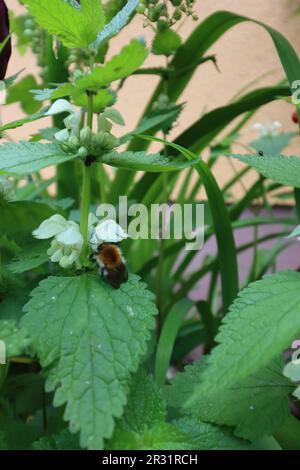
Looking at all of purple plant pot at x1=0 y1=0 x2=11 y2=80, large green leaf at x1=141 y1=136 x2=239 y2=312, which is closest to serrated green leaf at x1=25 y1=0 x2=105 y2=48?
purple plant pot at x1=0 y1=0 x2=11 y2=80

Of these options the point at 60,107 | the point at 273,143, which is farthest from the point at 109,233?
the point at 273,143

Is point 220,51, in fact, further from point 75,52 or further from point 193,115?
point 75,52

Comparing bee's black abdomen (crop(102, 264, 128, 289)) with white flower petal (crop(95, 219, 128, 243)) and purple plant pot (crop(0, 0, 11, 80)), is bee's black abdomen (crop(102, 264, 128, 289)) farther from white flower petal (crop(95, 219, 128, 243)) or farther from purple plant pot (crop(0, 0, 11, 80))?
purple plant pot (crop(0, 0, 11, 80))

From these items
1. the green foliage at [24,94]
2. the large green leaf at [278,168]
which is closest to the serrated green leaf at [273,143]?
the green foliage at [24,94]

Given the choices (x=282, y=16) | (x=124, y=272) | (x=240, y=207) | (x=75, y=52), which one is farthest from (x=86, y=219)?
(x=282, y=16)

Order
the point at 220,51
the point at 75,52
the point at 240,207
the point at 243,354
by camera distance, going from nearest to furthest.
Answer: the point at 243,354
the point at 75,52
the point at 240,207
the point at 220,51
